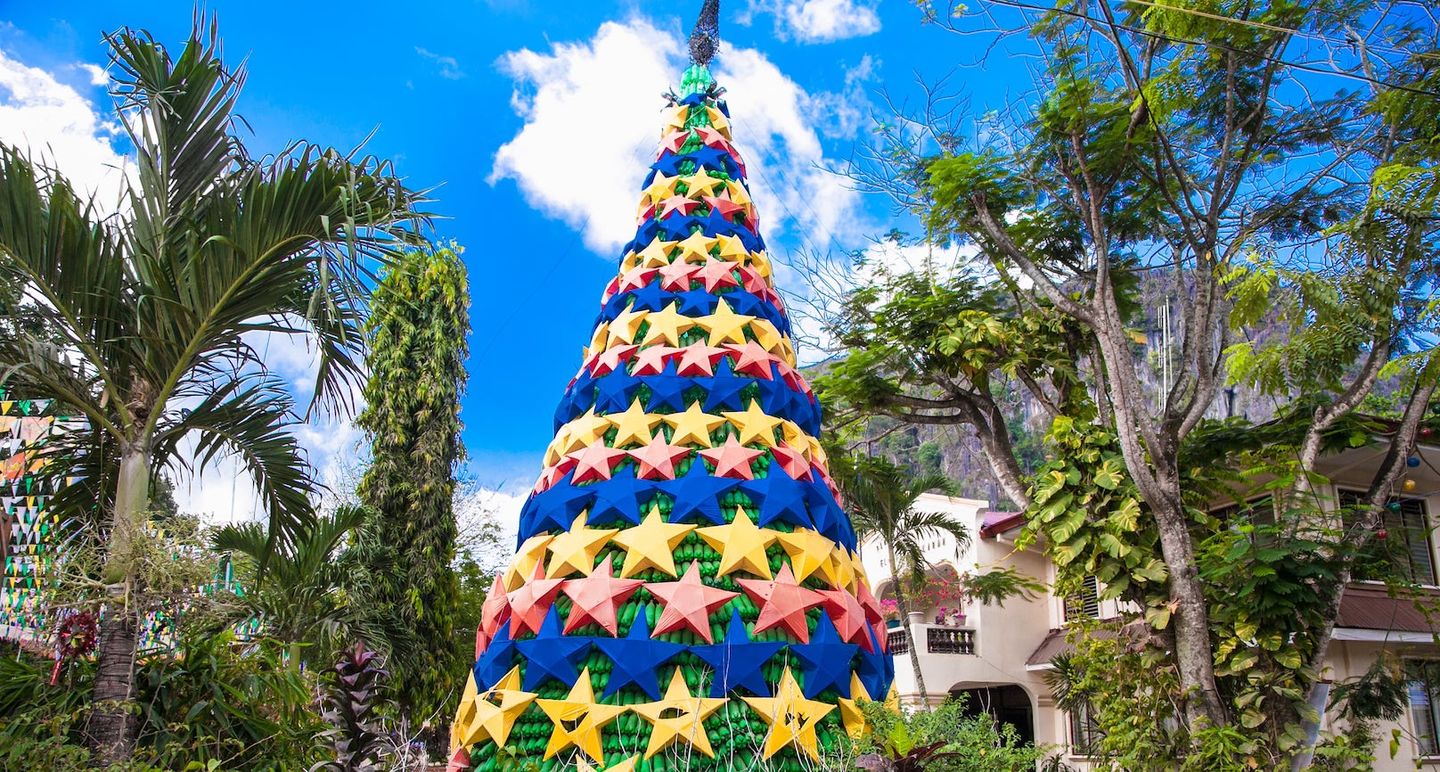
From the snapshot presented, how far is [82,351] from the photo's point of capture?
583cm

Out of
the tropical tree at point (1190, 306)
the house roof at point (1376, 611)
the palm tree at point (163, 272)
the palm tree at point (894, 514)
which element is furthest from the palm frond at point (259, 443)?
the house roof at point (1376, 611)

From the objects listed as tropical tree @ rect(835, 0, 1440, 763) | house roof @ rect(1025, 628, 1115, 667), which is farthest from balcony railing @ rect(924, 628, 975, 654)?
tropical tree @ rect(835, 0, 1440, 763)

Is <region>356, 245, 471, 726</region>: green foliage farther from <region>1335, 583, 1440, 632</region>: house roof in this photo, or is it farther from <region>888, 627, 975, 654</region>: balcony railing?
<region>1335, 583, 1440, 632</region>: house roof

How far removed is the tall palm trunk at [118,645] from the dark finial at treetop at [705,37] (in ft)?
20.0

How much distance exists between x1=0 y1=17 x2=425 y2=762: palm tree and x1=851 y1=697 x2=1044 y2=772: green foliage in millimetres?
3617

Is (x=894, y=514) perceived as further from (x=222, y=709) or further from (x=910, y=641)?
(x=222, y=709)

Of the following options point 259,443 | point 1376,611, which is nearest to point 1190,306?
point 1376,611

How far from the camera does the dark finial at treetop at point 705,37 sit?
920 centimetres

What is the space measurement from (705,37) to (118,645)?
6842 millimetres

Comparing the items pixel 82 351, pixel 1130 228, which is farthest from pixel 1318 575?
pixel 82 351

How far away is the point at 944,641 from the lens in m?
18.1

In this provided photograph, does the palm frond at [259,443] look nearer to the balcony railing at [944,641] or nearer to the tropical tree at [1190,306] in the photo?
the tropical tree at [1190,306]

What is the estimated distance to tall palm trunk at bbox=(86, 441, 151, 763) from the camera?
5293mm

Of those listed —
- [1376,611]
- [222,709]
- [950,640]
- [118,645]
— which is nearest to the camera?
[118,645]
